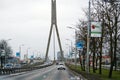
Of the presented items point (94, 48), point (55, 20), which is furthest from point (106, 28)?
point (55, 20)

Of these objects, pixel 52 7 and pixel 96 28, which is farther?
pixel 52 7

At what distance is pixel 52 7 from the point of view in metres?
127

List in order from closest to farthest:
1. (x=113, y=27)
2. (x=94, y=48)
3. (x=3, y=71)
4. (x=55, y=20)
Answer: (x=113, y=27), (x=94, y=48), (x=3, y=71), (x=55, y=20)

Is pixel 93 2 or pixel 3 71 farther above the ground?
pixel 93 2

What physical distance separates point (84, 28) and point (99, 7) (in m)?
18.1

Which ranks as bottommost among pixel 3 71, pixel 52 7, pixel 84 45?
pixel 3 71

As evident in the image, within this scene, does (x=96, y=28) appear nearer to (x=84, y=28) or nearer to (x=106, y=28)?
(x=106, y=28)

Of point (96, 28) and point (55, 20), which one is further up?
point (55, 20)

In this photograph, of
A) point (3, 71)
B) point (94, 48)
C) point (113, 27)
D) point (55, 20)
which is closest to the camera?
point (113, 27)

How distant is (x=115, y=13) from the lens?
4156 centimetres

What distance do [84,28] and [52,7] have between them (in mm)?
64800

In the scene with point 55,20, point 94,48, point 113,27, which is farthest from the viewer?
point 55,20

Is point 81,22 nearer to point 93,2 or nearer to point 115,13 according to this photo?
point 93,2

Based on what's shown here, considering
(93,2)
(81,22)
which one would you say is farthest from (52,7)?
(93,2)
